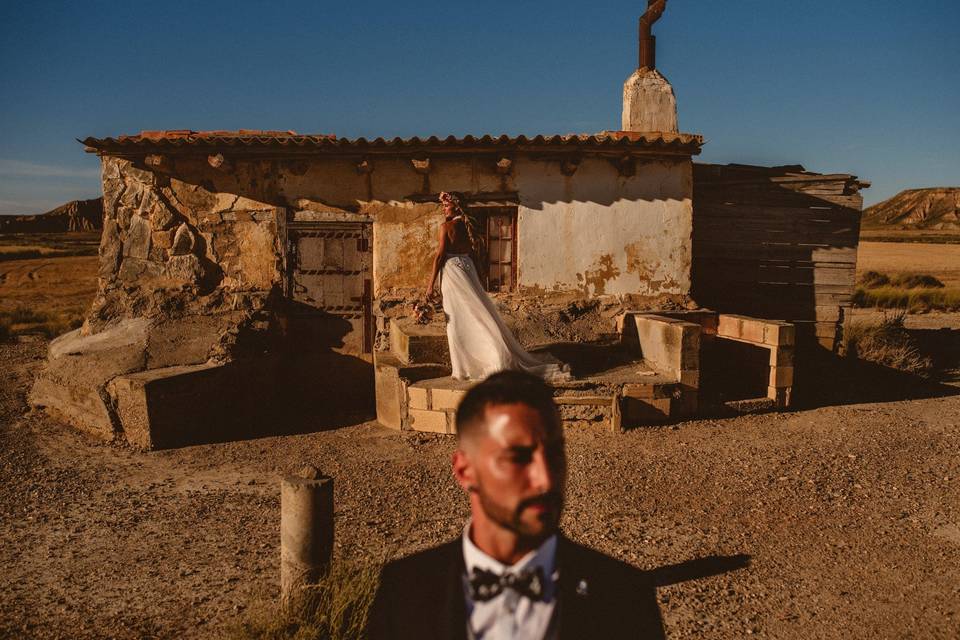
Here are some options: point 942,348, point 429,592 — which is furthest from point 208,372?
point 942,348

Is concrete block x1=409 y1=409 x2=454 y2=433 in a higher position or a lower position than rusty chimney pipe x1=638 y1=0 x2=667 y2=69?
lower

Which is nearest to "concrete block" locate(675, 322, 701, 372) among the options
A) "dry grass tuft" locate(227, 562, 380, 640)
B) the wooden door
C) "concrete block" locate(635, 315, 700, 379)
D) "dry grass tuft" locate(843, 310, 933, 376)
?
"concrete block" locate(635, 315, 700, 379)

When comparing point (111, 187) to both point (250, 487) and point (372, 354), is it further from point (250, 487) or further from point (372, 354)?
point (250, 487)

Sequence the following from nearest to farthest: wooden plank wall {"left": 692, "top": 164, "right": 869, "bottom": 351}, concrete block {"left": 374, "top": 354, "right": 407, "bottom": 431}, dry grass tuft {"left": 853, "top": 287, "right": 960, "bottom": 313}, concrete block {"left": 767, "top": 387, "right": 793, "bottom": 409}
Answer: concrete block {"left": 374, "top": 354, "right": 407, "bottom": 431} < concrete block {"left": 767, "top": 387, "right": 793, "bottom": 409} < wooden plank wall {"left": 692, "top": 164, "right": 869, "bottom": 351} < dry grass tuft {"left": 853, "top": 287, "right": 960, "bottom": 313}

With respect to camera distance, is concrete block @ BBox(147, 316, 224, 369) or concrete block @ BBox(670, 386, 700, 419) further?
concrete block @ BBox(147, 316, 224, 369)

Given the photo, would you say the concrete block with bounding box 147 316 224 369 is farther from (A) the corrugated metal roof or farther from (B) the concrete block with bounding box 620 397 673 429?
(B) the concrete block with bounding box 620 397 673 429

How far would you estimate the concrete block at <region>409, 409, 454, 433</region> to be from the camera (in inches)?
303

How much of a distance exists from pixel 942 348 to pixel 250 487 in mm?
12469

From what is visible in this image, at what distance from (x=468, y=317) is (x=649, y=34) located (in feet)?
20.2

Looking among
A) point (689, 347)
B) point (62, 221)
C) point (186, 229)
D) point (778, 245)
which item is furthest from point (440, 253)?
point (62, 221)

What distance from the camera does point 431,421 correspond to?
307 inches

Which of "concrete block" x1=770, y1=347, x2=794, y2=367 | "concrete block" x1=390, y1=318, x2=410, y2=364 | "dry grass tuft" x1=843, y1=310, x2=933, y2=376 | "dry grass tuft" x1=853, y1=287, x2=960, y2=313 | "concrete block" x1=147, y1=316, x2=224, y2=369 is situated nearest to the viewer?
"concrete block" x1=147, y1=316, x2=224, y2=369

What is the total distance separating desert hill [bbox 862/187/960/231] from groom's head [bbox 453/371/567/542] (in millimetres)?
91977

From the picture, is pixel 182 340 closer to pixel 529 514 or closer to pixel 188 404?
pixel 188 404
